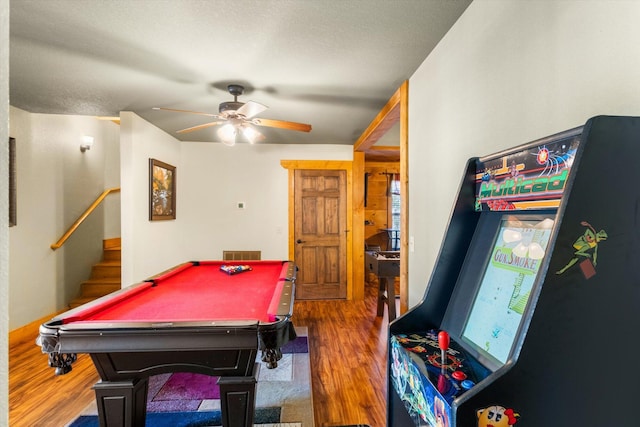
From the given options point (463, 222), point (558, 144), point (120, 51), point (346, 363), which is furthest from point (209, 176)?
point (558, 144)

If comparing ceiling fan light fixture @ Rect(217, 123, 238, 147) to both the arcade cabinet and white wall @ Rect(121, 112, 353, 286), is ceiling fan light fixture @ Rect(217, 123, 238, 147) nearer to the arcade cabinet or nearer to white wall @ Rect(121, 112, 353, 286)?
white wall @ Rect(121, 112, 353, 286)

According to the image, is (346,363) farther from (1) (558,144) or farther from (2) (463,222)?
(1) (558,144)

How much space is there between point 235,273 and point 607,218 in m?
2.62

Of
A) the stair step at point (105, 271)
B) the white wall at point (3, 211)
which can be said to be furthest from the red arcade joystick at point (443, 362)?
the stair step at point (105, 271)

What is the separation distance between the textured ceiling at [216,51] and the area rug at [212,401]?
96.4 inches

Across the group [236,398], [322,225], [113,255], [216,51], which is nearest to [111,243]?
[113,255]

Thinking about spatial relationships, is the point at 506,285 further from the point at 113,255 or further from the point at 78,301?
the point at 113,255

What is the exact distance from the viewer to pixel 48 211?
357cm

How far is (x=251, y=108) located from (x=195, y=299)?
1.47 m

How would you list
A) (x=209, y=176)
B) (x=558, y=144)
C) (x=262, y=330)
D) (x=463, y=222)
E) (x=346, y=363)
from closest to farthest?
(x=558, y=144) → (x=463, y=222) → (x=262, y=330) → (x=346, y=363) → (x=209, y=176)

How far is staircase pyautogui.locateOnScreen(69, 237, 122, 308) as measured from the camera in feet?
13.0

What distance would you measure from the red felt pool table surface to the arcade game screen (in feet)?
3.16

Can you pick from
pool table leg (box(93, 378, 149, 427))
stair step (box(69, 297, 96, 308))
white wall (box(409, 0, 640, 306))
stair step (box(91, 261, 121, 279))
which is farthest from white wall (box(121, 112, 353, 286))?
pool table leg (box(93, 378, 149, 427))

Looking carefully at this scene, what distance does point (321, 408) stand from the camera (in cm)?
204
